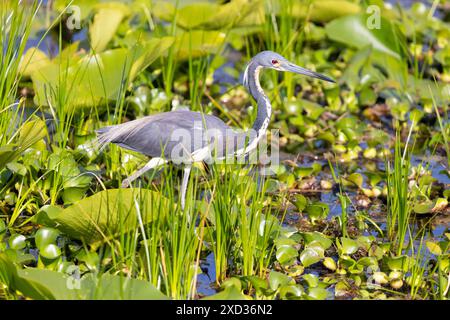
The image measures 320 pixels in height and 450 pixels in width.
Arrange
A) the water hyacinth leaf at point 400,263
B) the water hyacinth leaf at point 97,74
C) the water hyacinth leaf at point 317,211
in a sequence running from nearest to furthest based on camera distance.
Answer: the water hyacinth leaf at point 400,263 < the water hyacinth leaf at point 317,211 < the water hyacinth leaf at point 97,74

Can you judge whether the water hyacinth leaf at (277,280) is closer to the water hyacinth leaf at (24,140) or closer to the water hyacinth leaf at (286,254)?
the water hyacinth leaf at (286,254)

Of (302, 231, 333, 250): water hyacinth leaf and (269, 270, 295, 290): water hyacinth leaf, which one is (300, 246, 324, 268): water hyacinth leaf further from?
(269, 270, 295, 290): water hyacinth leaf

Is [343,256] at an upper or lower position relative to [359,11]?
lower

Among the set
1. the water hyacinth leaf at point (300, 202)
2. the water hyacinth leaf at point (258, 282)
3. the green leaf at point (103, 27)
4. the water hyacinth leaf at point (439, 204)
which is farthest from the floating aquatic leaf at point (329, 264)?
the green leaf at point (103, 27)

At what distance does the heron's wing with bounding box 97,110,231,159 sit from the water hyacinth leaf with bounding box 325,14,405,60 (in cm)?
263

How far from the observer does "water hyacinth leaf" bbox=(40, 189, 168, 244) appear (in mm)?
4391

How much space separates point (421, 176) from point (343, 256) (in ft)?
4.53

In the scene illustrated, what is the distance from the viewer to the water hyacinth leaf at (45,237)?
15.1 ft

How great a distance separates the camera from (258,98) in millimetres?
5613

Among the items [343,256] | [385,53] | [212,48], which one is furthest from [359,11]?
[343,256]

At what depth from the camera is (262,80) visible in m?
7.32

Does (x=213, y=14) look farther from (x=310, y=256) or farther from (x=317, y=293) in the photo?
(x=317, y=293)

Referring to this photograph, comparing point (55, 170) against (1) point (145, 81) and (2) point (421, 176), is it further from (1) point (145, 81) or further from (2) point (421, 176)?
(2) point (421, 176)

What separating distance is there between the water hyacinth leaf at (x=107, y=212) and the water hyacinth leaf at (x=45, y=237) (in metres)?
0.08
